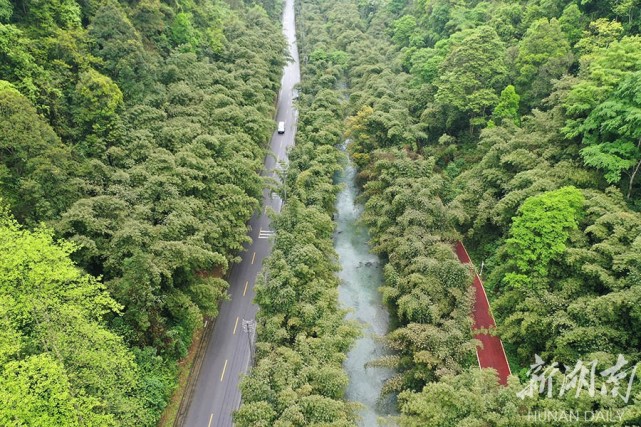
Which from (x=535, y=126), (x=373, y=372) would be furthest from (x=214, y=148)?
(x=535, y=126)

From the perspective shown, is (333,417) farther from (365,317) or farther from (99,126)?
(99,126)

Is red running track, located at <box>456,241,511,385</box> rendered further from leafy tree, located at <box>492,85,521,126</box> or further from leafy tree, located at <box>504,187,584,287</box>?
leafy tree, located at <box>492,85,521,126</box>

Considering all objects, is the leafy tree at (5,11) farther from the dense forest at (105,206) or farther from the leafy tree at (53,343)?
the leafy tree at (53,343)

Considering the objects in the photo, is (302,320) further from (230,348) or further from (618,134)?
(618,134)

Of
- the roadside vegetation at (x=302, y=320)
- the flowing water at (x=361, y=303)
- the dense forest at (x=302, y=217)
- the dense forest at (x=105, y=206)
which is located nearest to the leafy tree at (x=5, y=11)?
the dense forest at (x=105, y=206)

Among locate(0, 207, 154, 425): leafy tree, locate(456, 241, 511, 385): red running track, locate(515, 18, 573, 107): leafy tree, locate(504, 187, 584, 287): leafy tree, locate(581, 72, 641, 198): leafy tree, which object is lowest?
locate(0, 207, 154, 425): leafy tree

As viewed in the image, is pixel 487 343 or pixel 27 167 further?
pixel 487 343

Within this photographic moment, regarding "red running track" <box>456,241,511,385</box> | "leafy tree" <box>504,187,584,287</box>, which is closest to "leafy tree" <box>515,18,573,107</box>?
"leafy tree" <box>504,187,584,287</box>

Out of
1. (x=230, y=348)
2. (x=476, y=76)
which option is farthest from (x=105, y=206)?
(x=476, y=76)
